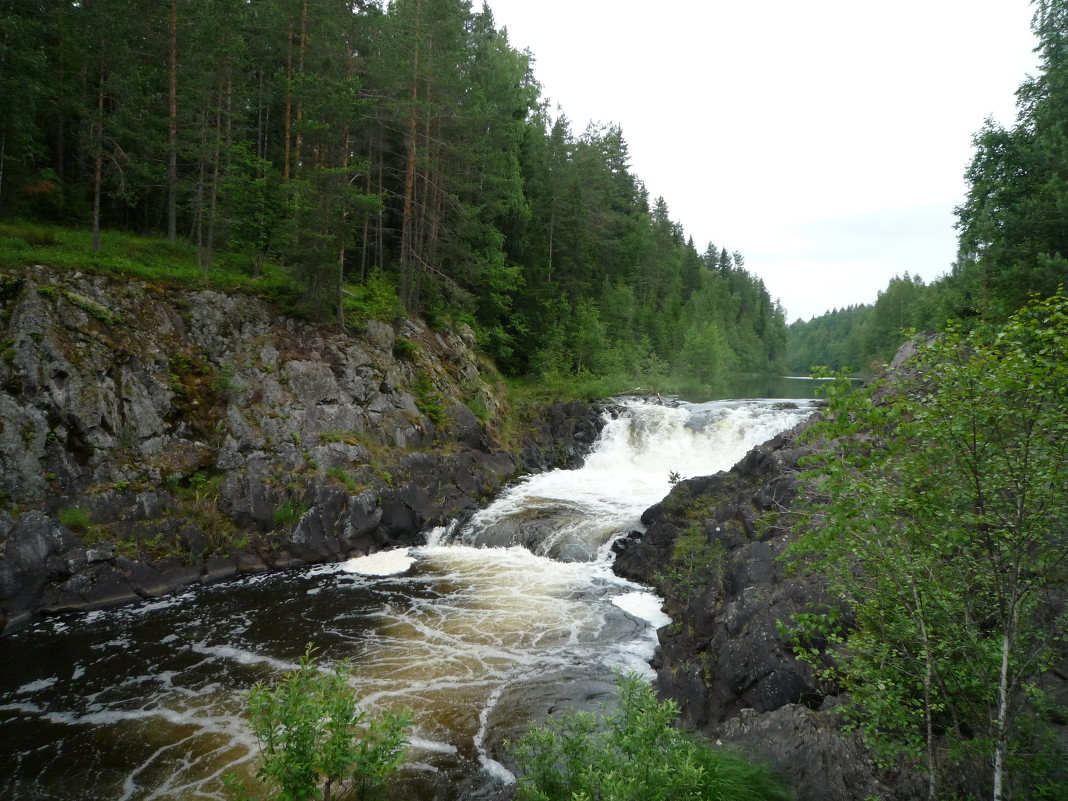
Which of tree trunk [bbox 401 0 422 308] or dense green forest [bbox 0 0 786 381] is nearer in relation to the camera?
dense green forest [bbox 0 0 786 381]

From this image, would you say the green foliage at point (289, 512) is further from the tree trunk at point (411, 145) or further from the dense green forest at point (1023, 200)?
the dense green forest at point (1023, 200)

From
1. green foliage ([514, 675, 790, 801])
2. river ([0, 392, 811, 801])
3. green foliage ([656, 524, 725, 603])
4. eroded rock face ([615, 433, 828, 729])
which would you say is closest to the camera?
green foliage ([514, 675, 790, 801])

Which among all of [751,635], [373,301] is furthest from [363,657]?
[373,301]

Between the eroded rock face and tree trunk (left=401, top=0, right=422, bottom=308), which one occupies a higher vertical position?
tree trunk (left=401, top=0, right=422, bottom=308)

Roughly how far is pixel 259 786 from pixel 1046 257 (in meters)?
16.9

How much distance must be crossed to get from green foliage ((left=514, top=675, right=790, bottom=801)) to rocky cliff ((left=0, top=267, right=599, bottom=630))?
1196cm

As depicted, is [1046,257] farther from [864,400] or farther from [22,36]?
[22,36]

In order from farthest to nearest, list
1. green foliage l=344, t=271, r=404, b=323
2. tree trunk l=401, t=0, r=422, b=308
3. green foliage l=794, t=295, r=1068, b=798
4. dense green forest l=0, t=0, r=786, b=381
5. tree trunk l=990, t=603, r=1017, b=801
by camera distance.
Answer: green foliage l=344, t=271, r=404, b=323 → tree trunk l=401, t=0, r=422, b=308 → dense green forest l=0, t=0, r=786, b=381 → green foliage l=794, t=295, r=1068, b=798 → tree trunk l=990, t=603, r=1017, b=801

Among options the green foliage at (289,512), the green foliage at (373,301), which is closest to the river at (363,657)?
the green foliage at (289,512)

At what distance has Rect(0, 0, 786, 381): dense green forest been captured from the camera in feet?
62.2

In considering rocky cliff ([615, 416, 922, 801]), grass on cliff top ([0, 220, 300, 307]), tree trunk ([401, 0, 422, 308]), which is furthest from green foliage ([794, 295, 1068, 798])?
tree trunk ([401, 0, 422, 308])

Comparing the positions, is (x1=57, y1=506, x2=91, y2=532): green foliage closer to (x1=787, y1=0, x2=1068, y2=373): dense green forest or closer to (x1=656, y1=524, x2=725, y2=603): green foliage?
(x1=656, y1=524, x2=725, y2=603): green foliage

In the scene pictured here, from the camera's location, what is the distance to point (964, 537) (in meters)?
4.28

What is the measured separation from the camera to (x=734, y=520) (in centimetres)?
1277
